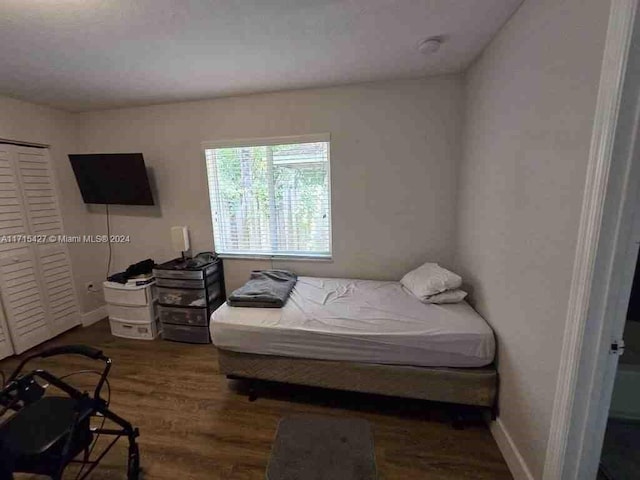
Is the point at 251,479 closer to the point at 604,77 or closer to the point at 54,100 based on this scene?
the point at 604,77

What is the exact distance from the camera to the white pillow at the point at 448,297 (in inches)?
82.2

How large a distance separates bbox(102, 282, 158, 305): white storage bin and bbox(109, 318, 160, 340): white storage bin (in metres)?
0.23

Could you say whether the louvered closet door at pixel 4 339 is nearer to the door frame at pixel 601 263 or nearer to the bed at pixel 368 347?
the bed at pixel 368 347

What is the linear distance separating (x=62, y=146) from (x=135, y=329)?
2.20 meters

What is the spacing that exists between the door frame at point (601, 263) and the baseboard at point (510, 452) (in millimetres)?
260

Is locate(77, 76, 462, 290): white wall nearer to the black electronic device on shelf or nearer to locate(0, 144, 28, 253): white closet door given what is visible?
the black electronic device on shelf

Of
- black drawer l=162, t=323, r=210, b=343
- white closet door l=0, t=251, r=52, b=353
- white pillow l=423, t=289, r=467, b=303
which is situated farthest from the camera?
black drawer l=162, t=323, r=210, b=343

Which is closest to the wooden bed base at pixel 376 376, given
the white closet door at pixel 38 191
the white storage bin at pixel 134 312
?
the white storage bin at pixel 134 312

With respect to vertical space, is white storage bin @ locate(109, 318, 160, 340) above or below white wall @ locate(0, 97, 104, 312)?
below

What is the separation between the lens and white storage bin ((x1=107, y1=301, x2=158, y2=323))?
2.87 metres

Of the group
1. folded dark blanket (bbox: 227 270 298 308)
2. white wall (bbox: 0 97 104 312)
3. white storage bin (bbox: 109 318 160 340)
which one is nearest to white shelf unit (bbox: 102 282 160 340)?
white storage bin (bbox: 109 318 160 340)

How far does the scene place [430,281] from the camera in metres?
2.17

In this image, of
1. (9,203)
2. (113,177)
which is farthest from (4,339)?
(113,177)

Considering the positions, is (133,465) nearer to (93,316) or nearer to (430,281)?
(430,281)
